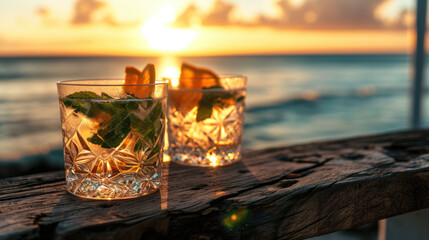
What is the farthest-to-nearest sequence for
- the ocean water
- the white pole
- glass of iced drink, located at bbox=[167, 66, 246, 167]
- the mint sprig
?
the ocean water
the white pole
glass of iced drink, located at bbox=[167, 66, 246, 167]
the mint sprig

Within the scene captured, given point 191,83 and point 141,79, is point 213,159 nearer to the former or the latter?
point 191,83

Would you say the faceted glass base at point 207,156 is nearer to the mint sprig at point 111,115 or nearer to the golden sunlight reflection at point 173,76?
the golden sunlight reflection at point 173,76

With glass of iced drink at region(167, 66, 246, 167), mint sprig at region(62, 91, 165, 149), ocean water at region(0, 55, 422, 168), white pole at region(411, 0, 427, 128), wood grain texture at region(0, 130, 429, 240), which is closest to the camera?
wood grain texture at region(0, 130, 429, 240)

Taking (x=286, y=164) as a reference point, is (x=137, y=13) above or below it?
above

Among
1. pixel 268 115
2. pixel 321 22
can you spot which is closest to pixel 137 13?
pixel 268 115

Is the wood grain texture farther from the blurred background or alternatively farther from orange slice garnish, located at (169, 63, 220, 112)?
the blurred background

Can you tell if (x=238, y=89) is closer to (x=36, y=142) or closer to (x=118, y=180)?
(x=118, y=180)

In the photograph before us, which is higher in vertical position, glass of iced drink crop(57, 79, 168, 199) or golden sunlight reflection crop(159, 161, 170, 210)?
glass of iced drink crop(57, 79, 168, 199)

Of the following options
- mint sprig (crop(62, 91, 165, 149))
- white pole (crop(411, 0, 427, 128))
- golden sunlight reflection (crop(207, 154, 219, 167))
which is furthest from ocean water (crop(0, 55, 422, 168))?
mint sprig (crop(62, 91, 165, 149))

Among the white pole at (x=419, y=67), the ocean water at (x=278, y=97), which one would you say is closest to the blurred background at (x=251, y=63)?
the ocean water at (x=278, y=97)
